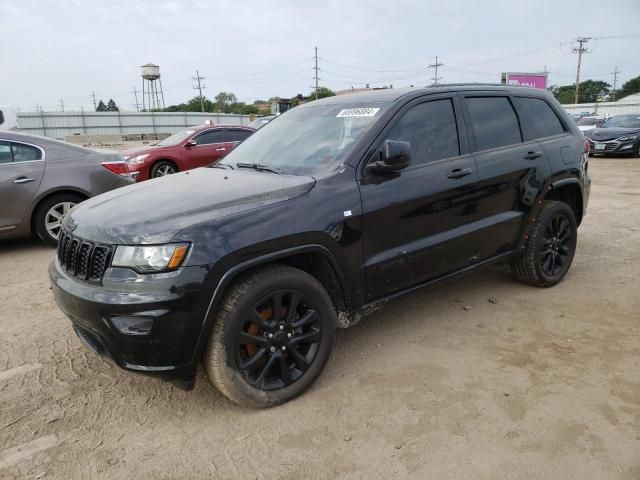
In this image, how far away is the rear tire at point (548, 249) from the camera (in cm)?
422

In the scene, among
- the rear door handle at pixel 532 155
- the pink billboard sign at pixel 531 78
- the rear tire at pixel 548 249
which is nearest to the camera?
the rear door handle at pixel 532 155

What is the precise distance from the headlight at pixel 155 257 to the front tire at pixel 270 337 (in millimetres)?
340

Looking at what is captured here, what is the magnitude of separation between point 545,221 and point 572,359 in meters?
1.38

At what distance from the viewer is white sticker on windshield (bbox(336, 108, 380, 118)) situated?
11.0ft

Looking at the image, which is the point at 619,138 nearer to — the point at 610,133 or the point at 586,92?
the point at 610,133

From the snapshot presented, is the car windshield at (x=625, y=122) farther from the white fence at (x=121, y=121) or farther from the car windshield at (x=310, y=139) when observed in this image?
the white fence at (x=121, y=121)

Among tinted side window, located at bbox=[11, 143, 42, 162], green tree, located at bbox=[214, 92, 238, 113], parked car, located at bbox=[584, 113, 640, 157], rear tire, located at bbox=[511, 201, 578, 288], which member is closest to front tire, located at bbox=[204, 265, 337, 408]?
rear tire, located at bbox=[511, 201, 578, 288]

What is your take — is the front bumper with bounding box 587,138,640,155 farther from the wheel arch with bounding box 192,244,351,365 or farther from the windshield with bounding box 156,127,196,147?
the wheel arch with bounding box 192,244,351,365

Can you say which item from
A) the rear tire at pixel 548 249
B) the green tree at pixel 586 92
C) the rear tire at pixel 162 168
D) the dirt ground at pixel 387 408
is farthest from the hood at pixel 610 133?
the green tree at pixel 586 92

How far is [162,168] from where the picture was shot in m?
10.8

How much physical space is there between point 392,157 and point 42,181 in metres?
4.82

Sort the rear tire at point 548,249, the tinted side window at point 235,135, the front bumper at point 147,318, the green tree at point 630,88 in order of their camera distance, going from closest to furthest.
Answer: the front bumper at point 147,318
the rear tire at point 548,249
the tinted side window at point 235,135
the green tree at point 630,88

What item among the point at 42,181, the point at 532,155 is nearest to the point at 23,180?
the point at 42,181

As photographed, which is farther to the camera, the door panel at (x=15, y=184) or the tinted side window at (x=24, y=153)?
the tinted side window at (x=24, y=153)
